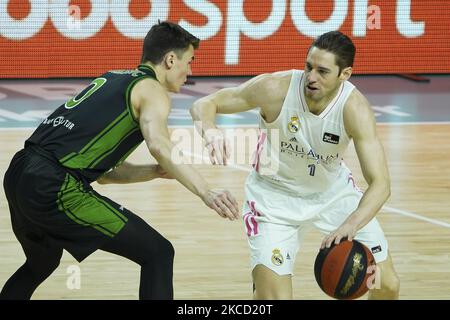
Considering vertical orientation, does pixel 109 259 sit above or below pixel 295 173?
below

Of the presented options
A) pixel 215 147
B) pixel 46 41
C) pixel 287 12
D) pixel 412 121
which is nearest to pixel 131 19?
pixel 46 41

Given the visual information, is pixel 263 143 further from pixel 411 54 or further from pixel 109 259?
pixel 411 54

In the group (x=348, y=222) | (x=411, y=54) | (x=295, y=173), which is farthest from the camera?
(x=411, y=54)

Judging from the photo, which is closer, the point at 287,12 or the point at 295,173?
the point at 295,173

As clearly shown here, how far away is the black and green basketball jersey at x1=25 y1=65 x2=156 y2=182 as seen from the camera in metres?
5.38

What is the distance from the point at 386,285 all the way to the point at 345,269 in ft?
1.91

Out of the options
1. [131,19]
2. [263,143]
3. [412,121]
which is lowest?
[412,121]

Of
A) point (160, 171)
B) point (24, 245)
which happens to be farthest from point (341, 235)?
point (24, 245)

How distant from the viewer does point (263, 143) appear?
20.4ft

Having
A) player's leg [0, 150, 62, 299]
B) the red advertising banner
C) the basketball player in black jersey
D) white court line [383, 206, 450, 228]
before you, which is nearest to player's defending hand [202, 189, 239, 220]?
the basketball player in black jersey

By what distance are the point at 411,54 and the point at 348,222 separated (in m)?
9.83

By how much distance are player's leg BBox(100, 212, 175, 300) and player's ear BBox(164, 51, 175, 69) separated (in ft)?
2.80

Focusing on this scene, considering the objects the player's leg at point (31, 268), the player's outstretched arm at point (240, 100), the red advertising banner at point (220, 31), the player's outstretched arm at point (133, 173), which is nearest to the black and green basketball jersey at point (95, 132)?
the player's outstretched arm at point (133, 173)

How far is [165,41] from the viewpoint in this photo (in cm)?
554
